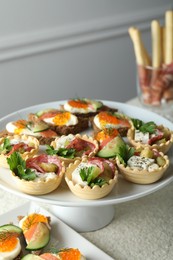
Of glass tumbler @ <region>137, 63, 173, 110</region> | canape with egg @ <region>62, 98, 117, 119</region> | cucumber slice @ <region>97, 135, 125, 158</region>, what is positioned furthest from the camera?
glass tumbler @ <region>137, 63, 173, 110</region>

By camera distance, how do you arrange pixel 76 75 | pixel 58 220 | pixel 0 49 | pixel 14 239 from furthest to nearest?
pixel 76 75
pixel 0 49
pixel 58 220
pixel 14 239

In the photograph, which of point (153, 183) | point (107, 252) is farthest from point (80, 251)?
point (153, 183)

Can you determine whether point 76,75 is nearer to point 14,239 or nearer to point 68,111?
point 68,111

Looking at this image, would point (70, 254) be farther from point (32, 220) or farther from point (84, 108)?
point (84, 108)

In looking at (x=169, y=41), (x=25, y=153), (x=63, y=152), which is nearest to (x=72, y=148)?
(x=63, y=152)

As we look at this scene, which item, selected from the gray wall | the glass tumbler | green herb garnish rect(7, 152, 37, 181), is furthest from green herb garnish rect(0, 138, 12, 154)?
the gray wall

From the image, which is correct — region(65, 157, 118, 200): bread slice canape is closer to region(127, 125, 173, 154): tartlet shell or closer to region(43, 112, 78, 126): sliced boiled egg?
region(127, 125, 173, 154): tartlet shell

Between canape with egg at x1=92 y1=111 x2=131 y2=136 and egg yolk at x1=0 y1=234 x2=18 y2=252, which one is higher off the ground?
canape with egg at x1=92 y1=111 x2=131 y2=136
